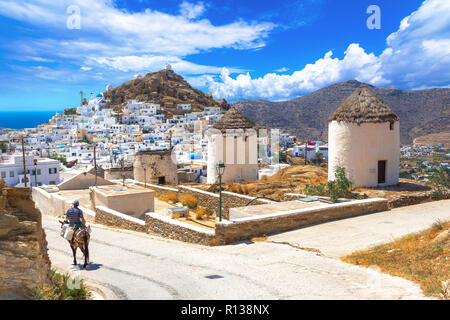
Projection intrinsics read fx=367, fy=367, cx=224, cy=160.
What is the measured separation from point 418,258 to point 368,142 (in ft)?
26.1

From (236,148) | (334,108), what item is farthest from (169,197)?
(334,108)

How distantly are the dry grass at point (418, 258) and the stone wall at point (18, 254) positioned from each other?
14.1 ft

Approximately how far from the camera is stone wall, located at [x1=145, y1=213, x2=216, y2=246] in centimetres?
747

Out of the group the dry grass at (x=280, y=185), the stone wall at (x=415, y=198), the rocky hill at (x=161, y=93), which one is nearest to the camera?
the stone wall at (x=415, y=198)

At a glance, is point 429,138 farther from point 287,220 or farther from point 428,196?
point 287,220

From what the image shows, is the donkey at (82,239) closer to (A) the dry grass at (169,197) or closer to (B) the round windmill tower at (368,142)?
(B) the round windmill tower at (368,142)

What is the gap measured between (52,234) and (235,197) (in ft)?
20.5

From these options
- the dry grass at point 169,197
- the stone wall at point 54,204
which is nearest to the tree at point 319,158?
the dry grass at point 169,197

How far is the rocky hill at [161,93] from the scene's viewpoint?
381ft

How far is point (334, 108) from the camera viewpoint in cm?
7462

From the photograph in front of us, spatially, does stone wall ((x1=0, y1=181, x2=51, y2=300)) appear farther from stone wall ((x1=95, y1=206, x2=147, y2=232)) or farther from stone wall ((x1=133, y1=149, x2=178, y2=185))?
stone wall ((x1=133, y1=149, x2=178, y2=185))

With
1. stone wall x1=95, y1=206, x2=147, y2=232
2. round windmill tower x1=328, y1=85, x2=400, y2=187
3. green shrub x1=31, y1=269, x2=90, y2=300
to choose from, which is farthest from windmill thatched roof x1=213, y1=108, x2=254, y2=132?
green shrub x1=31, y1=269, x2=90, y2=300

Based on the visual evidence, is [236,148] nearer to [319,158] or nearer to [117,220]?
[117,220]

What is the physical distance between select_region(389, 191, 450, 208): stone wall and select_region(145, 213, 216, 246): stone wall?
236 inches
